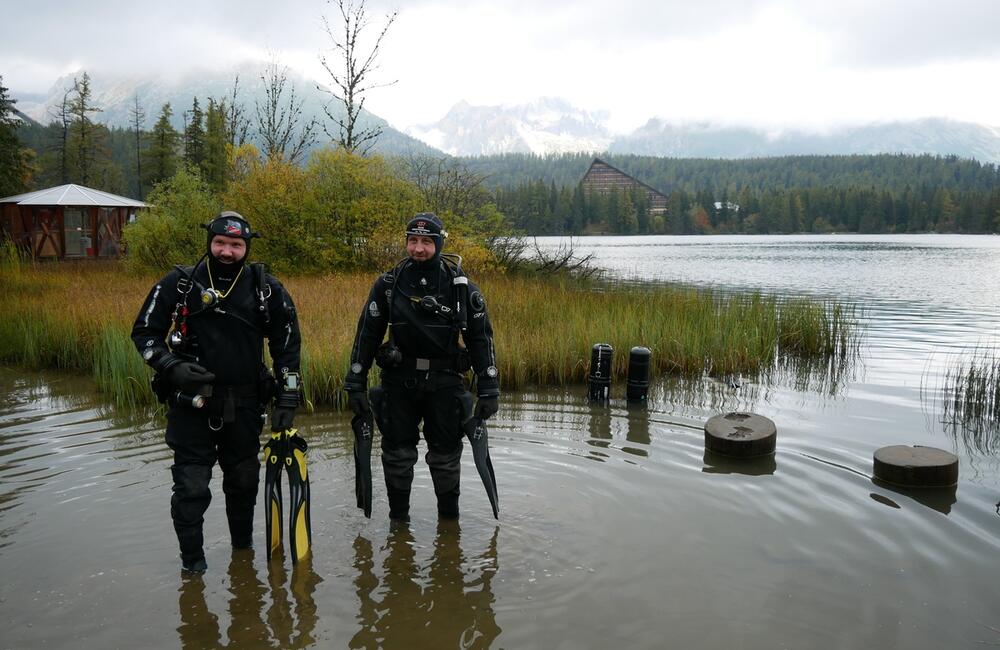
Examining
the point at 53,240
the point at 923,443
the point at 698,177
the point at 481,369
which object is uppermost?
the point at 698,177

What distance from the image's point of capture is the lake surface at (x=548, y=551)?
12.2ft

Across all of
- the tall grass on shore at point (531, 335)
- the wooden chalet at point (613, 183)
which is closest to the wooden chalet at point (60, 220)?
the tall grass on shore at point (531, 335)

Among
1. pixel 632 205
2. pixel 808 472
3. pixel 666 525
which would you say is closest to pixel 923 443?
Answer: pixel 808 472

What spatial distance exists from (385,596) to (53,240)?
29444mm

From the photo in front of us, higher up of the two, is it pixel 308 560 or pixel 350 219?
pixel 350 219

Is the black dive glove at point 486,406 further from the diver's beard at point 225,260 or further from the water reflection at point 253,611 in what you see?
the diver's beard at point 225,260

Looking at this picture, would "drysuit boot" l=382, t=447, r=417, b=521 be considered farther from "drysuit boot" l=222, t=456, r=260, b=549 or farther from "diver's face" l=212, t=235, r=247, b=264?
"diver's face" l=212, t=235, r=247, b=264

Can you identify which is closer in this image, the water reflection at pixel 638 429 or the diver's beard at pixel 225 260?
the diver's beard at pixel 225 260

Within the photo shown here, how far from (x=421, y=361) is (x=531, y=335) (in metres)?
5.91

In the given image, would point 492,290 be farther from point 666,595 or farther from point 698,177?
point 698,177

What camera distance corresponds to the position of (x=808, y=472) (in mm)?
6277

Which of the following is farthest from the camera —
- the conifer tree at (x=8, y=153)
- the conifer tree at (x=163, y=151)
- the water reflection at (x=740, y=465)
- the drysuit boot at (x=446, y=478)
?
the conifer tree at (x=163, y=151)

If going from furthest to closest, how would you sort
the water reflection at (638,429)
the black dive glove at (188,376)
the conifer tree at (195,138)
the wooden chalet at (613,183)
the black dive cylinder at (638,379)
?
the wooden chalet at (613,183) → the conifer tree at (195,138) → the black dive cylinder at (638,379) → the water reflection at (638,429) → the black dive glove at (188,376)

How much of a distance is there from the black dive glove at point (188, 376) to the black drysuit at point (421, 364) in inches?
39.3
